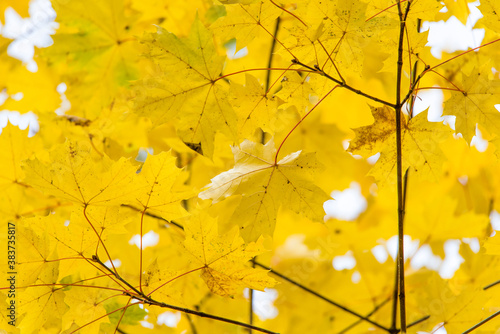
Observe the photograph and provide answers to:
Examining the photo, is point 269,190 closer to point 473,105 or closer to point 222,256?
point 222,256

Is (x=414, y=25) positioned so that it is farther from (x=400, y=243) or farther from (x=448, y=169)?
(x=448, y=169)

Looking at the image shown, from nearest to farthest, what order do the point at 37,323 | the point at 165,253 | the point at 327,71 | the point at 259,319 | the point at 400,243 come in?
the point at 400,243 < the point at 37,323 < the point at 327,71 < the point at 165,253 < the point at 259,319

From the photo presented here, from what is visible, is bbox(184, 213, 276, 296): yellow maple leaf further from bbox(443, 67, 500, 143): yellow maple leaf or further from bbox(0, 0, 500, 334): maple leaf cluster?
bbox(443, 67, 500, 143): yellow maple leaf

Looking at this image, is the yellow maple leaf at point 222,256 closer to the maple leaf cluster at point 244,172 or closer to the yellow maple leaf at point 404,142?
the maple leaf cluster at point 244,172

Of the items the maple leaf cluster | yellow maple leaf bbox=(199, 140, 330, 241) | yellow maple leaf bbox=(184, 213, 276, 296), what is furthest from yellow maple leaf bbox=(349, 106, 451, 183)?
yellow maple leaf bbox=(184, 213, 276, 296)

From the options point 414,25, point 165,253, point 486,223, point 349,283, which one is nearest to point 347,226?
point 349,283

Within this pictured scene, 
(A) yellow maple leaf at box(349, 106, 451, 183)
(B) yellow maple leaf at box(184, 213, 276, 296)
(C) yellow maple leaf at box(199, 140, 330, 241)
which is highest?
(A) yellow maple leaf at box(349, 106, 451, 183)

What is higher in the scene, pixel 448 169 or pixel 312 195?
pixel 448 169
